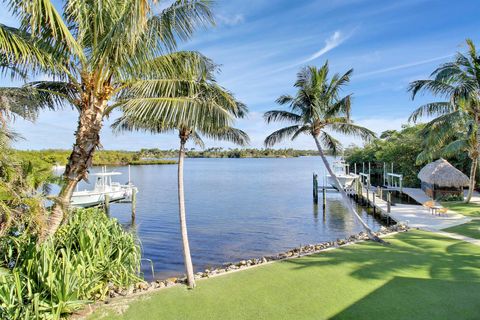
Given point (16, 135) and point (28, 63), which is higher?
point (28, 63)

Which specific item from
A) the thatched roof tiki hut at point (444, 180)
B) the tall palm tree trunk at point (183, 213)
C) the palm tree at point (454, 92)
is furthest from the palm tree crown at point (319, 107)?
the thatched roof tiki hut at point (444, 180)

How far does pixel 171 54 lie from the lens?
6.71 meters

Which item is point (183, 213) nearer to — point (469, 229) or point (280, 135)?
point (280, 135)

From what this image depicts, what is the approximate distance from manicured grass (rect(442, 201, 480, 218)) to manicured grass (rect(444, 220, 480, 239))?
89.5 inches

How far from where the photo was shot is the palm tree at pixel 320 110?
10.9 meters

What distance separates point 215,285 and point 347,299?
2.67 m

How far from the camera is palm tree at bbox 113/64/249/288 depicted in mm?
5602

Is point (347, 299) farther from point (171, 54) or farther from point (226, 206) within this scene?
point (226, 206)

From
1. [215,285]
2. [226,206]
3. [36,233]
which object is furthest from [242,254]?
[226,206]

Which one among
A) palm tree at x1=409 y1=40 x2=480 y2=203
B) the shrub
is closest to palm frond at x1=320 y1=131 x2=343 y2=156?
palm tree at x1=409 y1=40 x2=480 y2=203

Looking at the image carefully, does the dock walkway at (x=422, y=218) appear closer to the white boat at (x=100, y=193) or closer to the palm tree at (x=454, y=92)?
the palm tree at (x=454, y=92)

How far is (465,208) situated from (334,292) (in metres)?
14.2

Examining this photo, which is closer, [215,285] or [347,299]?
[347,299]

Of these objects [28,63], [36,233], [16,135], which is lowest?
[36,233]
